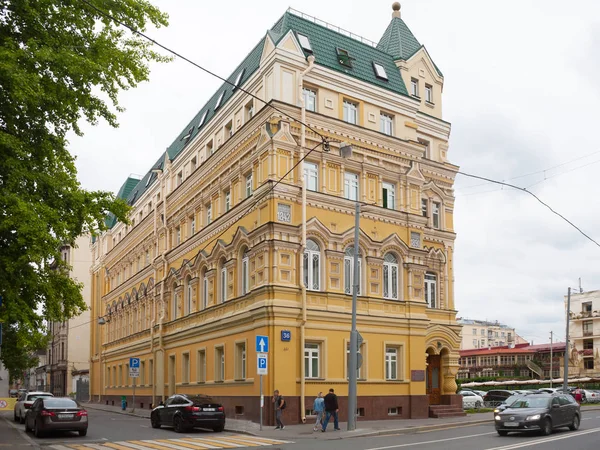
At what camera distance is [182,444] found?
20.6 m

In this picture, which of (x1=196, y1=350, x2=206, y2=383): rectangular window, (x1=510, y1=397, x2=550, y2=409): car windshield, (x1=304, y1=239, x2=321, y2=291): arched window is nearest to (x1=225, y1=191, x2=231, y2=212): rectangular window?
(x1=304, y1=239, x2=321, y2=291): arched window

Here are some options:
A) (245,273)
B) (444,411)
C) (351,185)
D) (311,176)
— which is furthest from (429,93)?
(444,411)

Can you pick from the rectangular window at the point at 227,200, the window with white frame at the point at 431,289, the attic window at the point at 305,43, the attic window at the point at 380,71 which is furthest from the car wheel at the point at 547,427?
the attic window at the point at 305,43

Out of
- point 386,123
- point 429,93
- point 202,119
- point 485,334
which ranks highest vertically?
point 429,93

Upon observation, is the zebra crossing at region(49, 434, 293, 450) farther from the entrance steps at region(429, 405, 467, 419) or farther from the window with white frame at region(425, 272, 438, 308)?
the window with white frame at region(425, 272, 438, 308)

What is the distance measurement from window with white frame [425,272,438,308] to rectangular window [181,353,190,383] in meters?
12.9

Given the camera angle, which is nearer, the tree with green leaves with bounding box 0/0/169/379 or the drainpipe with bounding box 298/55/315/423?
the tree with green leaves with bounding box 0/0/169/379

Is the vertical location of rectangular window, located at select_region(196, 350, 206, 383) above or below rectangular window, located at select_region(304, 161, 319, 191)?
below

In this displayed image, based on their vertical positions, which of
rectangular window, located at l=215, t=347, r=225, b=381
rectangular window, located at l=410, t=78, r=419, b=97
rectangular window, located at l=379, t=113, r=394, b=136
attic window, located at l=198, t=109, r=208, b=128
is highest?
rectangular window, located at l=410, t=78, r=419, b=97

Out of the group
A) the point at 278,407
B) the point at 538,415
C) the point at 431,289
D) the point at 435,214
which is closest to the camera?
the point at 538,415

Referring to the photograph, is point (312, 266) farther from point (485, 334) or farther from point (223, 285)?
point (485, 334)

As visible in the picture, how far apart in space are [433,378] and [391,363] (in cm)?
446

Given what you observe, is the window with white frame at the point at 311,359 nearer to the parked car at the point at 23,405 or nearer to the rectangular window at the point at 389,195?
the rectangular window at the point at 389,195

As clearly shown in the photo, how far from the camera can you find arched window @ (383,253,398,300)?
103 feet
